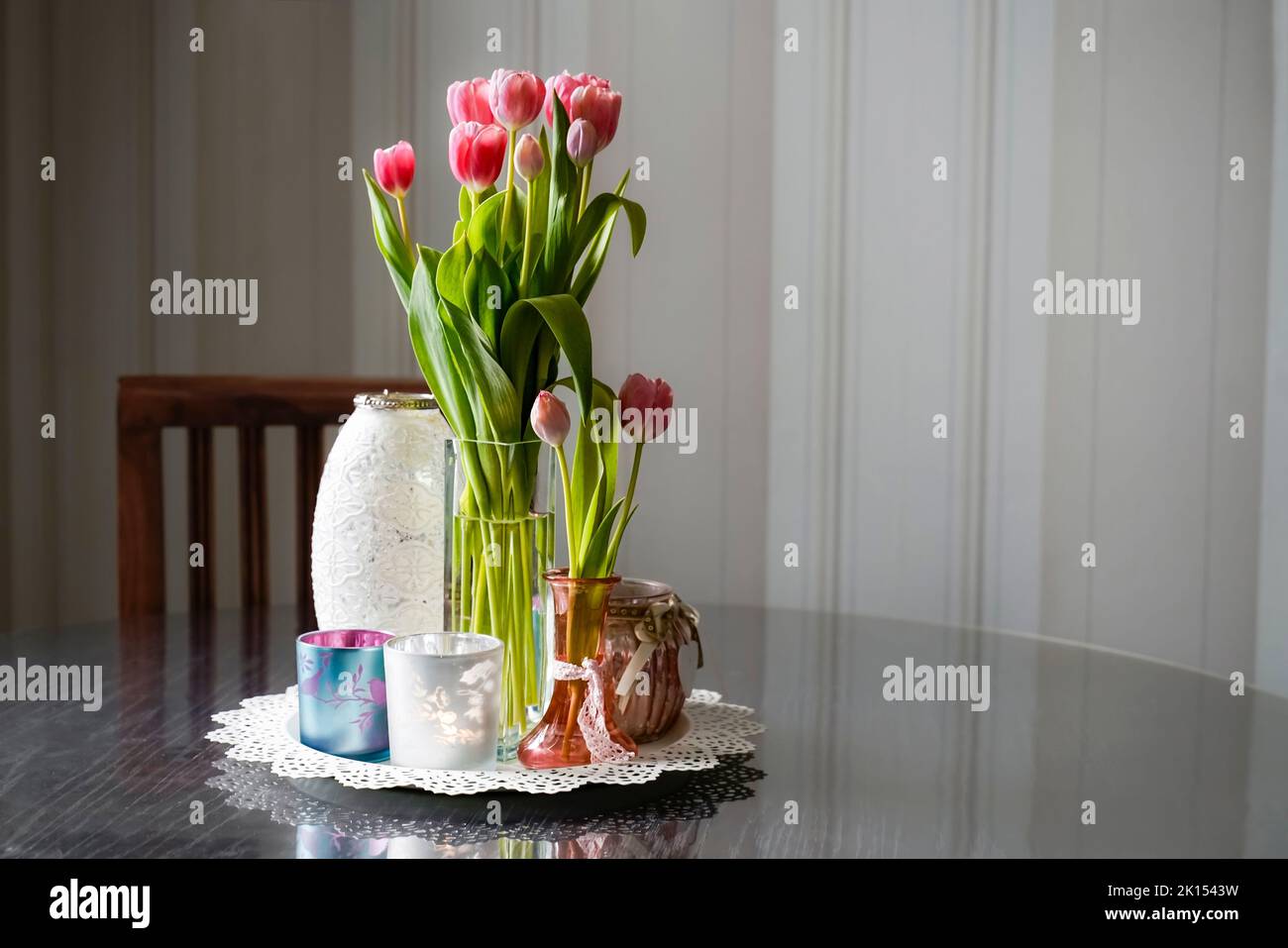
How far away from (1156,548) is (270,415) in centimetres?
180

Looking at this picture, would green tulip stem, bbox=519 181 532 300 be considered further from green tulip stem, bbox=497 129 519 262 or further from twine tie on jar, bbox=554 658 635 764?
twine tie on jar, bbox=554 658 635 764

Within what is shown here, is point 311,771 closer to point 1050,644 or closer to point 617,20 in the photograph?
point 1050,644

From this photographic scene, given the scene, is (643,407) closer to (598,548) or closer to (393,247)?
(598,548)

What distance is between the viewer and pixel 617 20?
2.76 m

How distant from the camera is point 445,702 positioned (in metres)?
0.92

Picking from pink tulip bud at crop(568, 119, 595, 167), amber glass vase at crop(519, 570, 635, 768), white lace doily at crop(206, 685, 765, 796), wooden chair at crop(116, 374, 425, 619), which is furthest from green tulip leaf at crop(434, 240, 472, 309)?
wooden chair at crop(116, 374, 425, 619)

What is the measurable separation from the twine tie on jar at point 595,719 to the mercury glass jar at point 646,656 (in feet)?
0.10

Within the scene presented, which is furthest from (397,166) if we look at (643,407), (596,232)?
(643,407)

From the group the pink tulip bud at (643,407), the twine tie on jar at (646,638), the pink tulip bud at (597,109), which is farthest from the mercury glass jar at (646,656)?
the pink tulip bud at (597,109)

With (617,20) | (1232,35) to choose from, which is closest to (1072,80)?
(1232,35)

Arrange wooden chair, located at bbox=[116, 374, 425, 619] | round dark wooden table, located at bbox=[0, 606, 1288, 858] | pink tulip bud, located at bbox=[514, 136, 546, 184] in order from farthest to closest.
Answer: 1. wooden chair, located at bbox=[116, 374, 425, 619]
2. pink tulip bud, located at bbox=[514, 136, 546, 184]
3. round dark wooden table, located at bbox=[0, 606, 1288, 858]

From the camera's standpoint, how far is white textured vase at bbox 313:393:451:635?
1051mm

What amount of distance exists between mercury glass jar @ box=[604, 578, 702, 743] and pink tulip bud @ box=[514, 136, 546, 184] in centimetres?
32

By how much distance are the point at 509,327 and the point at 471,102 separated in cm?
18
